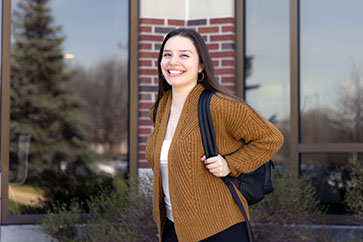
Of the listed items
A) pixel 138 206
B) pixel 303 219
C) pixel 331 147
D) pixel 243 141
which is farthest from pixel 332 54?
pixel 243 141

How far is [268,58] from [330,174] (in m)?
1.35

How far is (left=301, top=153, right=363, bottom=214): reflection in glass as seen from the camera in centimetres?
484

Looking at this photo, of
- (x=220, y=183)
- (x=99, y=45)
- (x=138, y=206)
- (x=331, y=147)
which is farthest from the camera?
(x=99, y=45)

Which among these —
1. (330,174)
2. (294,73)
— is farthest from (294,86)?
(330,174)

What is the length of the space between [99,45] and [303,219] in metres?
3.04

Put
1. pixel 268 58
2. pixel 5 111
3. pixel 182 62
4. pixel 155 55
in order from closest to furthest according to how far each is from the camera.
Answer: pixel 182 62 → pixel 5 111 → pixel 155 55 → pixel 268 58

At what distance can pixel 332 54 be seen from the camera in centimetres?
502

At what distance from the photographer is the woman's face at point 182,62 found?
2371mm

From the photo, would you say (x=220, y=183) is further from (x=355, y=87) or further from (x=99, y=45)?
(x=99, y=45)

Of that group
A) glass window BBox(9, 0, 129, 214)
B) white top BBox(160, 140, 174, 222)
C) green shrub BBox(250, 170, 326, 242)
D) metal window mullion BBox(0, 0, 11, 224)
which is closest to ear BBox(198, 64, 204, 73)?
white top BBox(160, 140, 174, 222)

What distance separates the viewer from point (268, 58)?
201 inches

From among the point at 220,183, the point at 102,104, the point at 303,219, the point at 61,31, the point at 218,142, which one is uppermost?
the point at 61,31

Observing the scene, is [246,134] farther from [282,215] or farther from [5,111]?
[5,111]

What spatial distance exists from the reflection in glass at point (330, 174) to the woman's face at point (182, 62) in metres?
2.81
